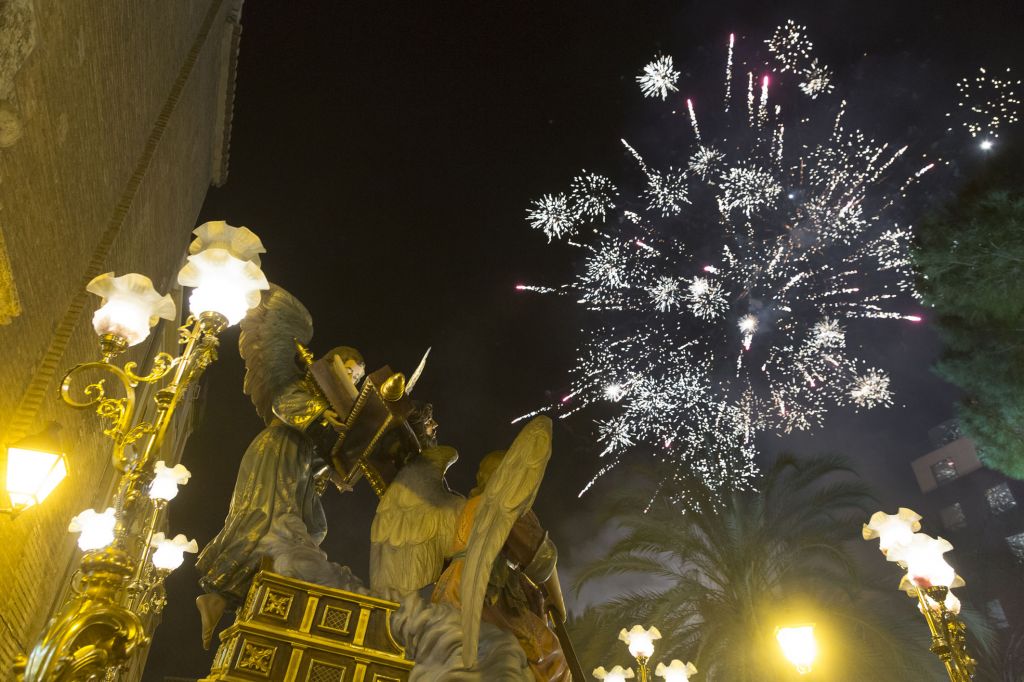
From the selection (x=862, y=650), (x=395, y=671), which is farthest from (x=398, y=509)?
(x=862, y=650)

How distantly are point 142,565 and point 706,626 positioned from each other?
11185mm

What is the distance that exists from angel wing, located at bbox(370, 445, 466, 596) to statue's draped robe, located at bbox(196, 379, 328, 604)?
0.50m

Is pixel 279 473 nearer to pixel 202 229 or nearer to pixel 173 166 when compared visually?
pixel 202 229

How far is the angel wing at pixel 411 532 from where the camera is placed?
4.44 m

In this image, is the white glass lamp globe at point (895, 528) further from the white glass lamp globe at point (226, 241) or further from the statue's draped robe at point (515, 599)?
the white glass lamp globe at point (226, 241)

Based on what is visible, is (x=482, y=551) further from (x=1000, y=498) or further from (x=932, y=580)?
(x=1000, y=498)

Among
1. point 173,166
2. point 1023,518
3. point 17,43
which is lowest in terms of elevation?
point 17,43

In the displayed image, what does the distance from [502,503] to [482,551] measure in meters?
0.30

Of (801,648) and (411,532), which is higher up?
(801,648)

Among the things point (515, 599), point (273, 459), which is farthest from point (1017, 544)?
point (273, 459)

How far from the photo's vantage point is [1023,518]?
31938mm

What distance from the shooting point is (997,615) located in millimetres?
33000

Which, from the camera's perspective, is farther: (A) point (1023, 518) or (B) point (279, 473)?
(A) point (1023, 518)

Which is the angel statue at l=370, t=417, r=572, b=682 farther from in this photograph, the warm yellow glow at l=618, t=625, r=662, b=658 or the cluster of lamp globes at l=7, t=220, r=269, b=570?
the warm yellow glow at l=618, t=625, r=662, b=658
